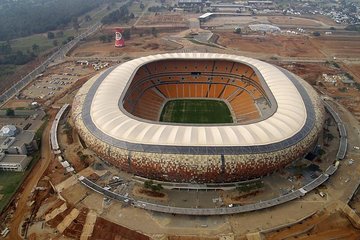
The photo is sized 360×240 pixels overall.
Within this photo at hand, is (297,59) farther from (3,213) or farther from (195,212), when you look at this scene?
(3,213)

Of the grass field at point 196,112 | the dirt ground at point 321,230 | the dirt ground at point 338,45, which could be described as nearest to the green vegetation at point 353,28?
the dirt ground at point 338,45

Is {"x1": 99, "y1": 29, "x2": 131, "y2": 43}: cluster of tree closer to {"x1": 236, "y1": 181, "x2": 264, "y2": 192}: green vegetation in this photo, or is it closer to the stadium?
the stadium

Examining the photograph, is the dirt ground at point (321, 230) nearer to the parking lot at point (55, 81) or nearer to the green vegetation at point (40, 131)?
the green vegetation at point (40, 131)


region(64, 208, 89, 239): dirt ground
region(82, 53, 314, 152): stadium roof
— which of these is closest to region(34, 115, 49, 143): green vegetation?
region(82, 53, 314, 152): stadium roof

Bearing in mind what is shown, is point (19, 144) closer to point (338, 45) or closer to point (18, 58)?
point (18, 58)

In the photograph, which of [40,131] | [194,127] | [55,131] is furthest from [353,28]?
[40,131]
